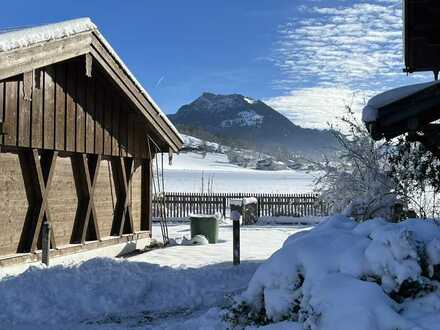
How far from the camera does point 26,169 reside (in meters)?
10.5

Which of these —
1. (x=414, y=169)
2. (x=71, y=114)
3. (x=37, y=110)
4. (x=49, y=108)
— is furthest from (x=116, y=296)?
(x=414, y=169)

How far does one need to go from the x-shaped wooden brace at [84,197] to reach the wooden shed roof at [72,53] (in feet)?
6.47

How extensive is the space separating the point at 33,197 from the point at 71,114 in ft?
6.66

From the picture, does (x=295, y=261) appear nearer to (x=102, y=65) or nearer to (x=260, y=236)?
(x=102, y=65)

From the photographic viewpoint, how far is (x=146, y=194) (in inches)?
620

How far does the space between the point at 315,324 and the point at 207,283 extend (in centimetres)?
546

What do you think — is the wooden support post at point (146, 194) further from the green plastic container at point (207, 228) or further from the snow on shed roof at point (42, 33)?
the snow on shed roof at point (42, 33)

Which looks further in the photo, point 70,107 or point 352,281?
point 70,107

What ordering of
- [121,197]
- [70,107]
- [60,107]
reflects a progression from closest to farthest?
1. [60,107]
2. [70,107]
3. [121,197]

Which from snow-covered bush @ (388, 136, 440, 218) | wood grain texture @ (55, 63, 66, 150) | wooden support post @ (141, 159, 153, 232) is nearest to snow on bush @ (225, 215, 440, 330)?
wood grain texture @ (55, 63, 66, 150)

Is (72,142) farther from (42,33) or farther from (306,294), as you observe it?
(306,294)

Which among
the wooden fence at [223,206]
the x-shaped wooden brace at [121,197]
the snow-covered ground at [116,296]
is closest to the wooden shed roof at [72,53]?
the x-shaped wooden brace at [121,197]

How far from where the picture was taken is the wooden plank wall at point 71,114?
9.97 metres

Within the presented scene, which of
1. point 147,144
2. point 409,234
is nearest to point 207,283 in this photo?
point 409,234
